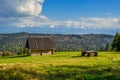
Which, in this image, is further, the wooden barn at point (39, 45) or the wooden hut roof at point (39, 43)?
the wooden hut roof at point (39, 43)

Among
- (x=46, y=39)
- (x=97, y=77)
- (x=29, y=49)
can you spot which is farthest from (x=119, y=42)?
(x=97, y=77)

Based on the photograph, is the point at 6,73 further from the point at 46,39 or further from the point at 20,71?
the point at 46,39

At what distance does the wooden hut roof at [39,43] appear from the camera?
71531 millimetres

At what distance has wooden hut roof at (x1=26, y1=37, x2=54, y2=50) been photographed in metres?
71.5

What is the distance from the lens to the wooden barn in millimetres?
70812

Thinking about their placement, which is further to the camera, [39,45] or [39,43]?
[39,43]

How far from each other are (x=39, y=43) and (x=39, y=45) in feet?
2.43

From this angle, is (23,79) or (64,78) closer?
(23,79)

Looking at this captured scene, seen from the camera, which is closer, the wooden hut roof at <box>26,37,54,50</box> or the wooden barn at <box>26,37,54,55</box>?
the wooden barn at <box>26,37,54,55</box>

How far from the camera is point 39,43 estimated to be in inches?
2872

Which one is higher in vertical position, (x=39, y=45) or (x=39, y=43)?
(x=39, y=43)

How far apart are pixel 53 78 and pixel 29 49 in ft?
180

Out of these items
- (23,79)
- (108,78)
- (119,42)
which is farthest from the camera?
(119,42)

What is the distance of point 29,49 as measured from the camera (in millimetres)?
70688
